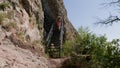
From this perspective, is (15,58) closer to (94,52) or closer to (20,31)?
(20,31)

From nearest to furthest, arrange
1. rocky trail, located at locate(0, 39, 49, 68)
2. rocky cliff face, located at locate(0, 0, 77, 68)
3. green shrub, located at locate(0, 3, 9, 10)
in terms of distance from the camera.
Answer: rocky trail, located at locate(0, 39, 49, 68)
rocky cliff face, located at locate(0, 0, 77, 68)
green shrub, located at locate(0, 3, 9, 10)

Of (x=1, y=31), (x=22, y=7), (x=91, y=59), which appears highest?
(x=22, y=7)

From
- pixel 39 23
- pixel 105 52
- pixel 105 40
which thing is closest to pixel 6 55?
pixel 105 52

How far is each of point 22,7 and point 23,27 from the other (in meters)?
1.98

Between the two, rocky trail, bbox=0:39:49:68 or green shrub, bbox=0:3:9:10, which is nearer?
rocky trail, bbox=0:39:49:68

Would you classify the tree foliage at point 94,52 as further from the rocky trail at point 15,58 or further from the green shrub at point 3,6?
the green shrub at point 3,6

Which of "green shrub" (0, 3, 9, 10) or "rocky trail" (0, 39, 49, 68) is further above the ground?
"green shrub" (0, 3, 9, 10)

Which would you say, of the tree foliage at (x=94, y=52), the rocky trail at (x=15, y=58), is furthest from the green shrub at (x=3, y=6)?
the tree foliage at (x=94, y=52)

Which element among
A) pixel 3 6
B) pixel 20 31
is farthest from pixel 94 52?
pixel 3 6

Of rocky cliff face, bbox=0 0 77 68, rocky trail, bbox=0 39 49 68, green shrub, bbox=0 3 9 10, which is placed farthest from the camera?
green shrub, bbox=0 3 9 10

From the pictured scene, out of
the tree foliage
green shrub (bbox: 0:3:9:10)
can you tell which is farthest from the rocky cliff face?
the tree foliage

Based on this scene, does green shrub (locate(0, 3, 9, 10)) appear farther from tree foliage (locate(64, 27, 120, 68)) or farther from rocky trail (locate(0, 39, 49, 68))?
tree foliage (locate(64, 27, 120, 68))

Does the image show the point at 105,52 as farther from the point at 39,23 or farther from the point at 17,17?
the point at 39,23

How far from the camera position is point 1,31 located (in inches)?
524
